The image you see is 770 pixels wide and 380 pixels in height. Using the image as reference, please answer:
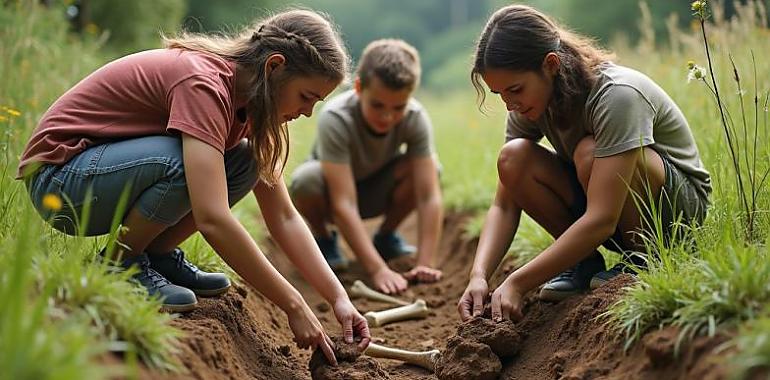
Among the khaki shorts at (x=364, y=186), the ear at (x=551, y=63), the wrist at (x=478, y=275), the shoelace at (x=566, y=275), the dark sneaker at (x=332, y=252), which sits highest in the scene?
the ear at (x=551, y=63)

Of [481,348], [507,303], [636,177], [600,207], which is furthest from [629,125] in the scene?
[481,348]

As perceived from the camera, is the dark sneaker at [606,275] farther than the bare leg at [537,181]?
No

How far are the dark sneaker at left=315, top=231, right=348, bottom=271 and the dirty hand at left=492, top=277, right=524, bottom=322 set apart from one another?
6.28 feet

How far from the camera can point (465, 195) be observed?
18.3ft

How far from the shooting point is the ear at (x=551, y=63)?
294cm

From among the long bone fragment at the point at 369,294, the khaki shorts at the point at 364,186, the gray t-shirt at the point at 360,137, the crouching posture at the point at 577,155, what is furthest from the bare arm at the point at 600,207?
the khaki shorts at the point at 364,186

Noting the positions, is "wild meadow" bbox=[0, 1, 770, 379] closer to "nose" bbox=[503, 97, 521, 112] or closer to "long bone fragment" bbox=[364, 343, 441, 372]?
"nose" bbox=[503, 97, 521, 112]

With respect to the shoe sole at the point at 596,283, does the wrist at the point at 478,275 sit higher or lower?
lower

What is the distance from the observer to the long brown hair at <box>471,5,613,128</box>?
2934 millimetres

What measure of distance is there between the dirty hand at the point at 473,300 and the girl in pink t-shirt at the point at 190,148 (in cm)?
40

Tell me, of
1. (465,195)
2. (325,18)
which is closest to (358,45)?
(465,195)

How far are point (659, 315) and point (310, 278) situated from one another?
1.29 m

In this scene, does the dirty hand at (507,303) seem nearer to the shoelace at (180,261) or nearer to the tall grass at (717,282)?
the tall grass at (717,282)

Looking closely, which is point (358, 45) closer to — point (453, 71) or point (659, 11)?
point (453, 71)
